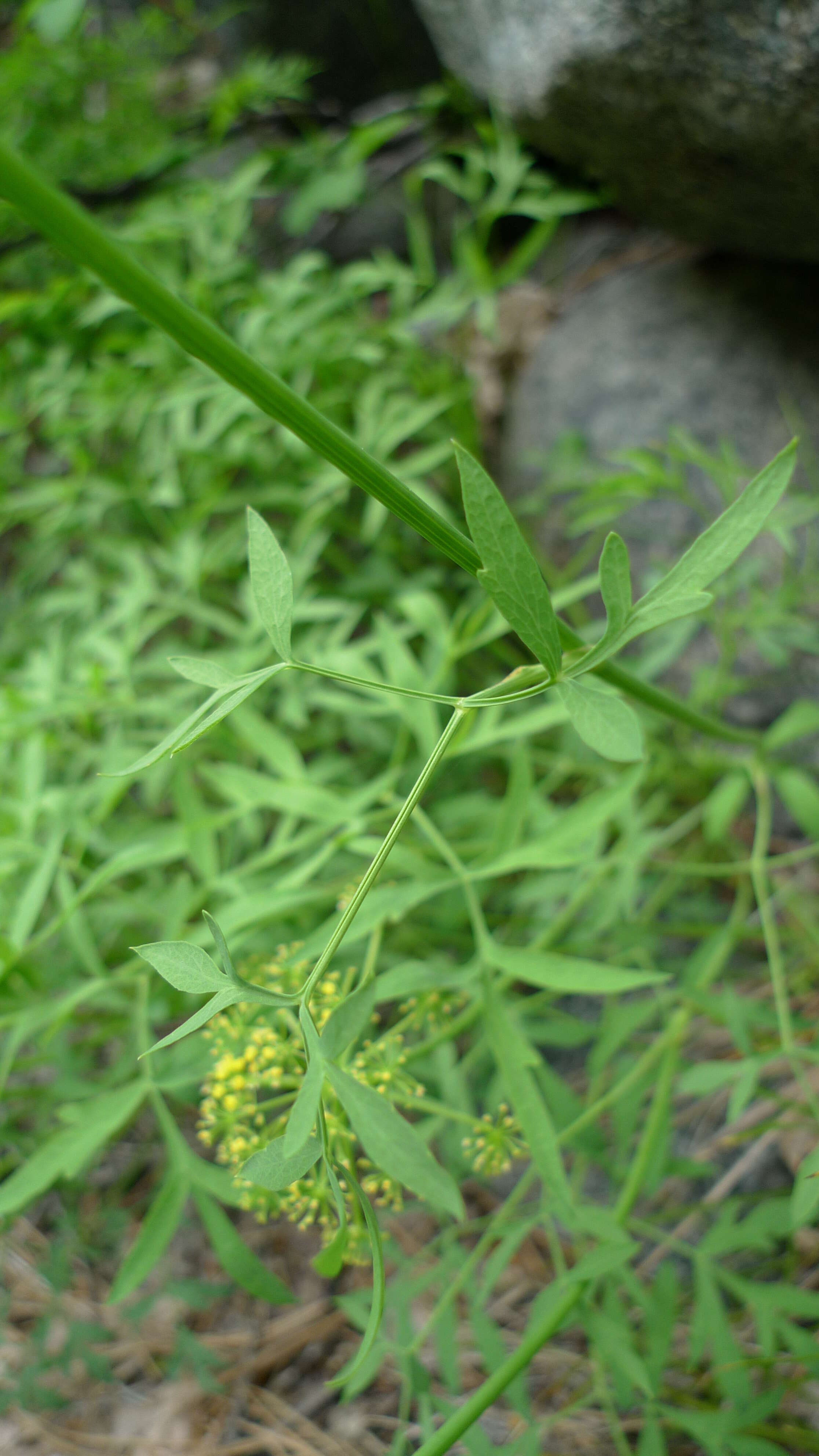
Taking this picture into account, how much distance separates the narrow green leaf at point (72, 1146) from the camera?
2.57 feet

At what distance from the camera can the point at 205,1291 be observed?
1136 millimetres

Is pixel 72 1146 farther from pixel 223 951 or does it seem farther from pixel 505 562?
pixel 505 562

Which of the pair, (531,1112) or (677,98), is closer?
(531,1112)

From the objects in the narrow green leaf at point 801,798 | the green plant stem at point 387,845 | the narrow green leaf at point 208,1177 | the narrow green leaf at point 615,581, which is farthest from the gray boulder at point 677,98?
the narrow green leaf at point 208,1177

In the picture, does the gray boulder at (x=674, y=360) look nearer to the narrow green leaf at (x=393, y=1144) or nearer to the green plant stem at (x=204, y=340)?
the green plant stem at (x=204, y=340)

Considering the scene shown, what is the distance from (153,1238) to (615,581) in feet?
2.44

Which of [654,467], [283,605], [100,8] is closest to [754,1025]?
[654,467]

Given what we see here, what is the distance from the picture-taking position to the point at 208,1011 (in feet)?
1.60

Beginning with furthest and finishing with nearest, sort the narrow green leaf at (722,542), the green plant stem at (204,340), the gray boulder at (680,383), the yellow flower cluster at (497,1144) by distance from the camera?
the gray boulder at (680,383)
the yellow flower cluster at (497,1144)
the narrow green leaf at (722,542)
the green plant stem at (204,340)

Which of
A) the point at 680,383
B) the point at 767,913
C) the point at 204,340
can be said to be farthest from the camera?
the point at 680,383

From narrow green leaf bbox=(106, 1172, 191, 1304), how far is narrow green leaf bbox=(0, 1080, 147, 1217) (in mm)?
82

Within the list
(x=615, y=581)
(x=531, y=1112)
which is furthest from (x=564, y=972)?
(x=615, y=581)

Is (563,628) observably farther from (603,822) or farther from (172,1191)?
(172,1191)

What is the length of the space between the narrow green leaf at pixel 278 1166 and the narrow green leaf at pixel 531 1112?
212mm
